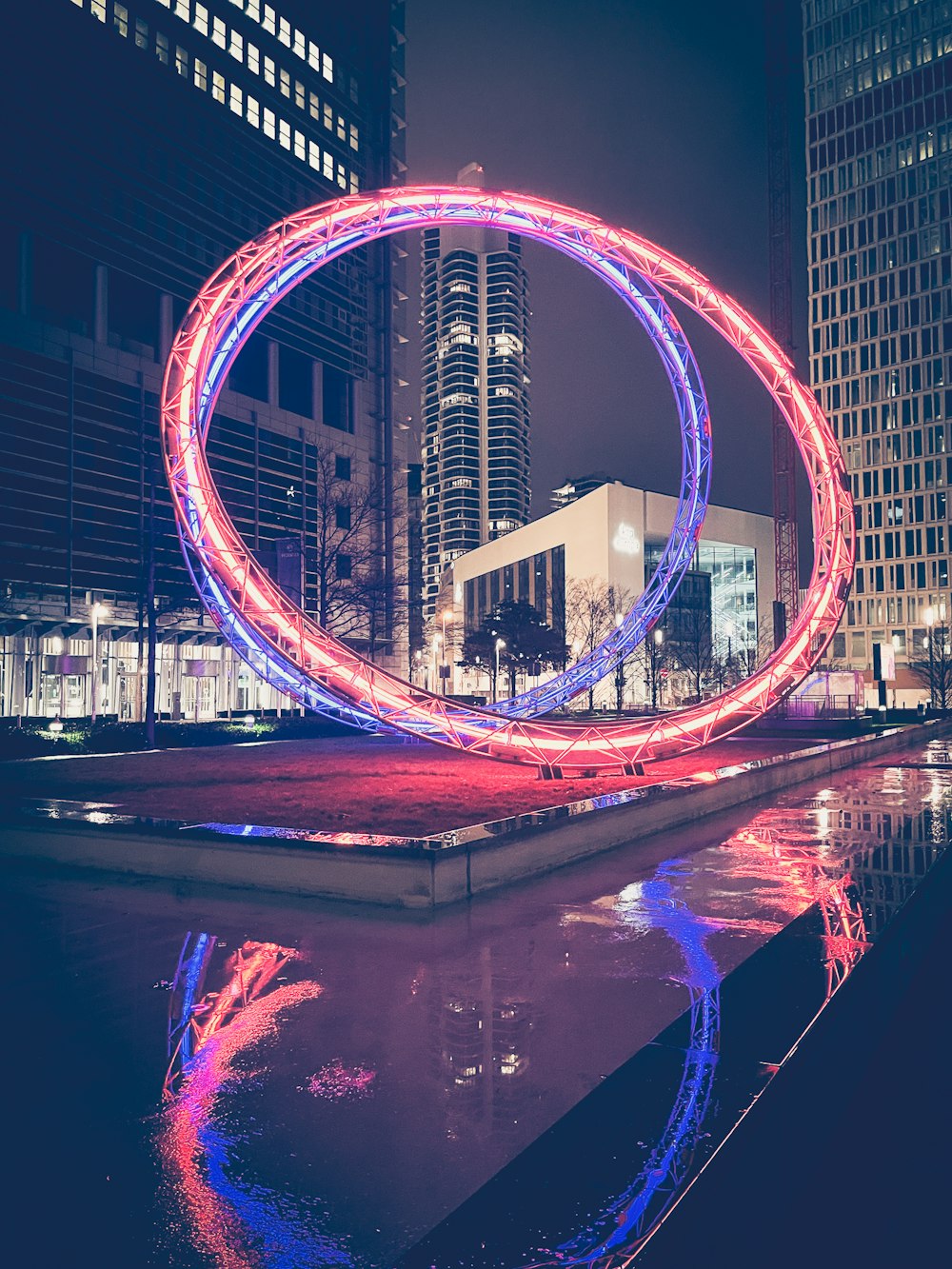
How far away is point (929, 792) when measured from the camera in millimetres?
18359

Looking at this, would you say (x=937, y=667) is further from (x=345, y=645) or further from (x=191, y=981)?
(x=191, y=981)

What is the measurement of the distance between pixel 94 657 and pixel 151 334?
23.4m

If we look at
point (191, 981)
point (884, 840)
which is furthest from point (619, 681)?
point (191, 981)

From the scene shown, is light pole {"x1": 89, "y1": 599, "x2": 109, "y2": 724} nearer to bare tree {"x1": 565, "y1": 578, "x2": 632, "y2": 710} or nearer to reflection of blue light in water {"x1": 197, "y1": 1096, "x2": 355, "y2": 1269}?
bare tree {"x1": 565, "y1": 578, "x2": 632, "y2": 710}

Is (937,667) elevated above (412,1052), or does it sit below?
above

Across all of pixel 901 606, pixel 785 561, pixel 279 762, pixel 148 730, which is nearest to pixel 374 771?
pixel 279 762

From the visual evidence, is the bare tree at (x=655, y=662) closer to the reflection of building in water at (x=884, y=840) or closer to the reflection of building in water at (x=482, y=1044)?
the reflection of building in water at (x=884, y=840)

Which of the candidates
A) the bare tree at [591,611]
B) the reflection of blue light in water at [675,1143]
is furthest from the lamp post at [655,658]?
the reflection of blue light in water at [675,1143]

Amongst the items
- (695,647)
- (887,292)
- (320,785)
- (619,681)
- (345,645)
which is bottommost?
(320,785)

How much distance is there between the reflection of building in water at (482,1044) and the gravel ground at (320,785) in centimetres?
544

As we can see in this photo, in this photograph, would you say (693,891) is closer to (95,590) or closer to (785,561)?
(95,590)

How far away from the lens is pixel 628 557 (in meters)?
89.7

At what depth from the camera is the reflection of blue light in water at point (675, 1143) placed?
3391 millimetres

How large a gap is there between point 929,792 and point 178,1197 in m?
17.9
